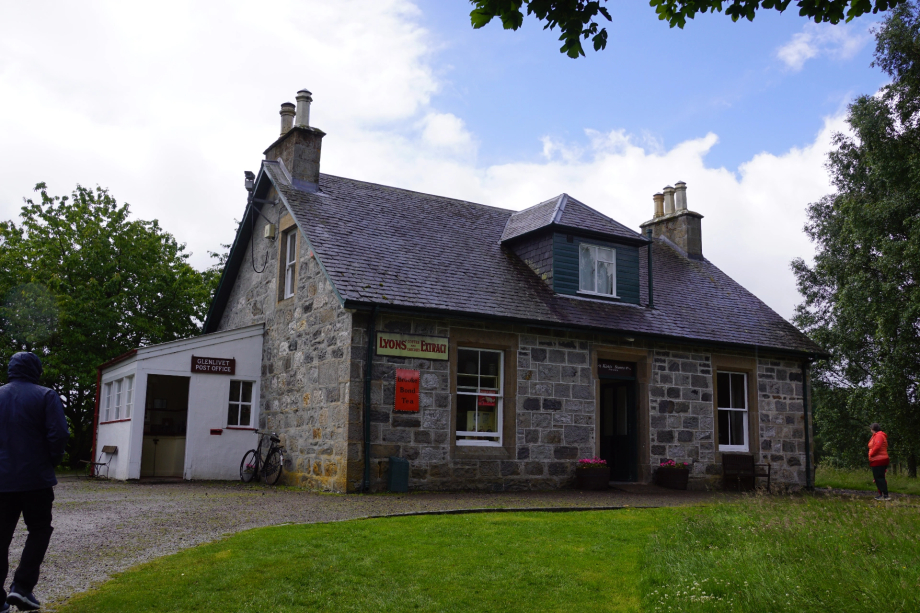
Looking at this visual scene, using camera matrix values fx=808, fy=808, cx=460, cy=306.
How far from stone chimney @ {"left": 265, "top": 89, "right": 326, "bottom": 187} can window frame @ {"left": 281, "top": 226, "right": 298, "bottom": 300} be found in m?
1.26

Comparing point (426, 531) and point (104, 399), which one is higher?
point (104, 399)

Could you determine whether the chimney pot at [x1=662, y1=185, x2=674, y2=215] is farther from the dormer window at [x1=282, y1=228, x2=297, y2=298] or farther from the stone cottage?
the dormer window at [x1=282, y1=228, x2=297, y2=298]

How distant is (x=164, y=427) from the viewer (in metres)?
19.9

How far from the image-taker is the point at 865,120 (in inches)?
909

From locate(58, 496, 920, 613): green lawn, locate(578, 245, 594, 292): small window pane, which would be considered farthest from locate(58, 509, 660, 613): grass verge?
locate(578, 245, 594, 292): small window pane

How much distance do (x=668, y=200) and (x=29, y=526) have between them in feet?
69.2

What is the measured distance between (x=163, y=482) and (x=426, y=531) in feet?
30.8

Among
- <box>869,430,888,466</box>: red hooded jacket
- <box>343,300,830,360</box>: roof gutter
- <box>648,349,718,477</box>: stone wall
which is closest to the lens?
<box>343,300,830,360</box>: roof gutter

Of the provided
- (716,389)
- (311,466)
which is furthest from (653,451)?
(311,466)

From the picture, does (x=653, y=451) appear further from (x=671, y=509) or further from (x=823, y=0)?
(x=823, y=0)

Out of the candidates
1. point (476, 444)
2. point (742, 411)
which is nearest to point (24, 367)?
point (476, 444)

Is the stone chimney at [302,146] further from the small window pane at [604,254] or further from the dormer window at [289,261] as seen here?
the small window pane at [604,254]

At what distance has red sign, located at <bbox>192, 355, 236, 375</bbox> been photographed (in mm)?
16531

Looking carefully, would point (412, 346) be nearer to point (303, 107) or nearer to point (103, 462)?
point (303, 107)
